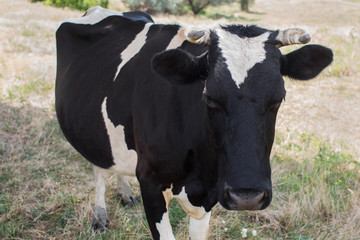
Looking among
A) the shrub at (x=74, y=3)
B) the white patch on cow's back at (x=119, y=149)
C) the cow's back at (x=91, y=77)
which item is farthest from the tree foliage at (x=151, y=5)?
the white patch on cow's back at (x=119, y=149)

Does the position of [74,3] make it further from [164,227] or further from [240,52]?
[240,52]

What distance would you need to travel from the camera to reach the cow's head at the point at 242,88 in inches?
77.7

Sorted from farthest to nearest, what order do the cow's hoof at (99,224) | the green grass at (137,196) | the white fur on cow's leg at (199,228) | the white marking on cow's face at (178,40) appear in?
the cow's hoof at (99,224), the green grass at (137,196), the white fur on cow's leg at (199,228), the white marking on cow's face at (178,40)

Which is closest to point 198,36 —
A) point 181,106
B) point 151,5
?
point 181,106

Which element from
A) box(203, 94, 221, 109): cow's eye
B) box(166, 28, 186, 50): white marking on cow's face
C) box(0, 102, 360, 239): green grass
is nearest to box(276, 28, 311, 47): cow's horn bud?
box(203, 94, 221, 109): cow's eye

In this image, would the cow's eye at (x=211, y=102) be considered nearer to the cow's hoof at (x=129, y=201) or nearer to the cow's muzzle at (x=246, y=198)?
the cow's muzzle at (x=246, y=198)

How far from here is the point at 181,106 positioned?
2.54 m

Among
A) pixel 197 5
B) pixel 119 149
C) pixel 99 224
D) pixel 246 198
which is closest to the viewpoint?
pixel 246 198

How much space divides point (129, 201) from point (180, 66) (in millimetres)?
2183

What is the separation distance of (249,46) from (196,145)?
702mm

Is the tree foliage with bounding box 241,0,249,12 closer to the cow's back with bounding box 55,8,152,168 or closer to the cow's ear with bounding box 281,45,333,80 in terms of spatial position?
the cow's back with bounding box 55,8,152,168

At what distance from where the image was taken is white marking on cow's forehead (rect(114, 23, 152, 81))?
10.4 feet

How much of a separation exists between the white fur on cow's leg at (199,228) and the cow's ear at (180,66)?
4.05ft

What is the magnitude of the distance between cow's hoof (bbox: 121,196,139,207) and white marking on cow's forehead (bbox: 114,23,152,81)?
4.99 feet
